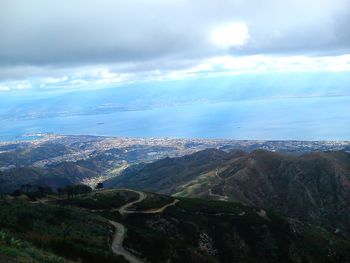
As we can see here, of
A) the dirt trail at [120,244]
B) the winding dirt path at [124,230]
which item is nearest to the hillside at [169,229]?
the winding dirt path at [124,230]

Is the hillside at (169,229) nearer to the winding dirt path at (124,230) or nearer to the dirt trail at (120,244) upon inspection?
the winding dirt path at (124,230)

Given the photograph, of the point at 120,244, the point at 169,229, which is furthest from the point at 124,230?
the point at 169,229

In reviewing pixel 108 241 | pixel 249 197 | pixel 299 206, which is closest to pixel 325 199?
pixel 299 206

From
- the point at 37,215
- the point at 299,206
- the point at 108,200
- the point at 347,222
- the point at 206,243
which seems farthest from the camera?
the point at 299,206

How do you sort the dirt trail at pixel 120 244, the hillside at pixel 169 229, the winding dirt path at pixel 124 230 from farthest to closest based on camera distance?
the hillside at pixel 169 229
the winding dirt path at pixel 124 230
the dirt trail at pixel 120 244

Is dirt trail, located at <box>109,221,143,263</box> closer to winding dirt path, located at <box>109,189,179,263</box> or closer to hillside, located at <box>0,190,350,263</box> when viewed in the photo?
winding dirt path, located at <box>109,189,179,263</box>

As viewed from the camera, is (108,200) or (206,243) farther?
(108,200)

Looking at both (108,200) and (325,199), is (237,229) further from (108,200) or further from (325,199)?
(325,199)

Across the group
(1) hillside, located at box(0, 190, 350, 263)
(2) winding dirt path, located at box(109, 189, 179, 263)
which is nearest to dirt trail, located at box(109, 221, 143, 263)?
(2) winding dirt path, located at box(109, 189, 179, 263)
